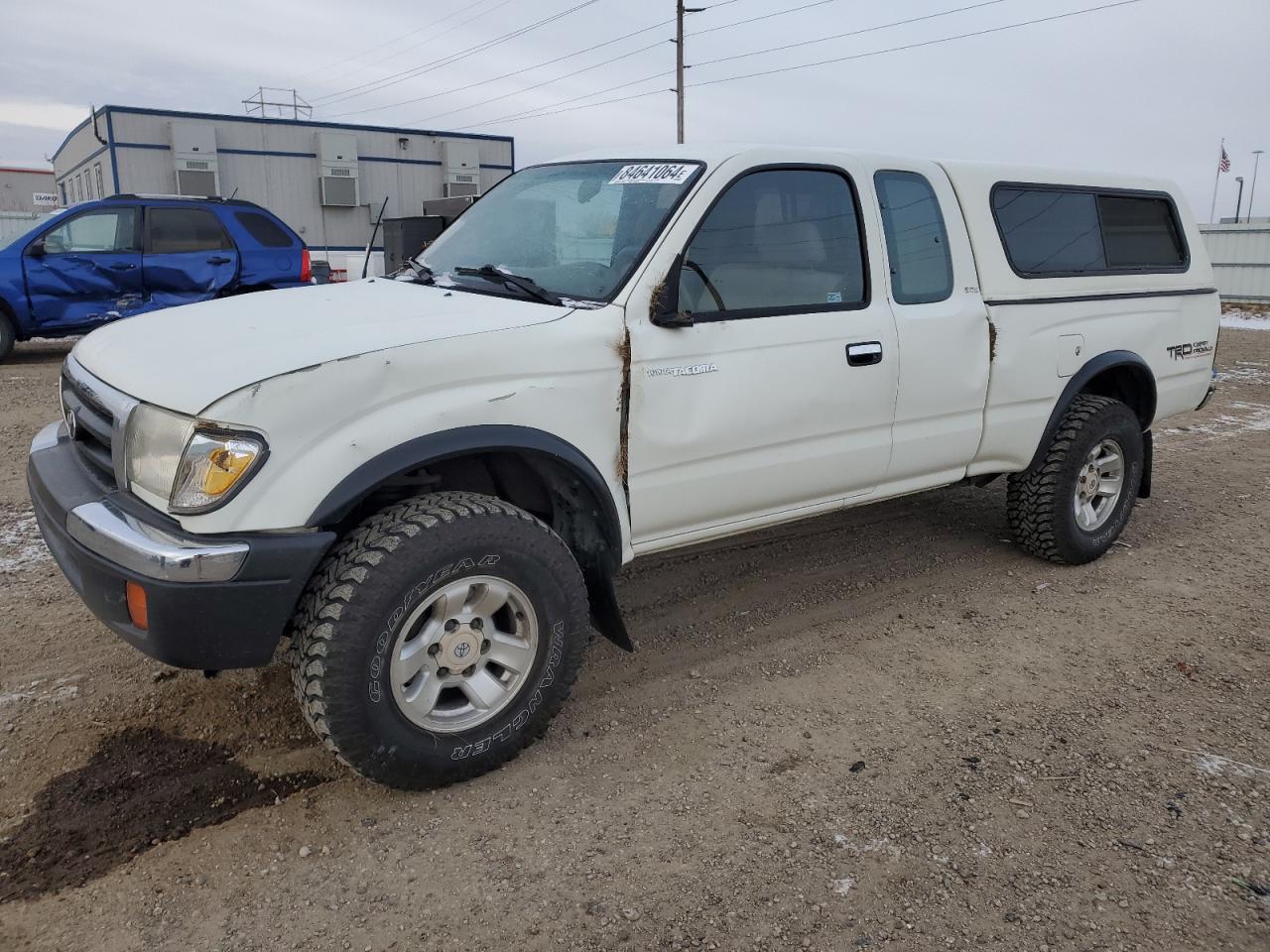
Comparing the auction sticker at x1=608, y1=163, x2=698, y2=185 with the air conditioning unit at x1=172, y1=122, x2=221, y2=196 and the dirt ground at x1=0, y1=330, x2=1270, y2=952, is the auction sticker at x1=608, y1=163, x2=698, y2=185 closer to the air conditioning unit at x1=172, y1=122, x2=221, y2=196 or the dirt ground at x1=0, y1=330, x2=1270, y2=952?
the dirt ground at x1=0, y1=330, x2=1270, y2=952

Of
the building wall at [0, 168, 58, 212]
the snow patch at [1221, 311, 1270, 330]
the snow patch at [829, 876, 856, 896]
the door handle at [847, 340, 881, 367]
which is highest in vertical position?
the building wall at [0, 168, 58, 212]

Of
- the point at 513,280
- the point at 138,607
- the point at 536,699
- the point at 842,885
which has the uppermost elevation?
the point at 513,280

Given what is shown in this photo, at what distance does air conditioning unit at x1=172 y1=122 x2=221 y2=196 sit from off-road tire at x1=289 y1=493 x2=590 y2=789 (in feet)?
54.0

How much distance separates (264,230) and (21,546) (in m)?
7.71

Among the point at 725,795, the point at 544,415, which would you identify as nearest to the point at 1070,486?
the point at 725,795

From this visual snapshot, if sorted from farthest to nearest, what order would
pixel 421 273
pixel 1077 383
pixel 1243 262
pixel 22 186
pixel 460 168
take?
pixel 22 186 → pixel 1243 262 → pixel 460 168 → pixel 1077 383 → pixel 421 273

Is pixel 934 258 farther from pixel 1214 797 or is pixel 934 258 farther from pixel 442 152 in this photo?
pixel 442 152

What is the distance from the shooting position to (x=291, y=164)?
1834 cm

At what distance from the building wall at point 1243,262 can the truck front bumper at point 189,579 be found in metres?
24.3

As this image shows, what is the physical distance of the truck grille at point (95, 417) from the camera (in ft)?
9.13

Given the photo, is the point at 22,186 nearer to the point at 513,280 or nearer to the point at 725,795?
the point at 513,280

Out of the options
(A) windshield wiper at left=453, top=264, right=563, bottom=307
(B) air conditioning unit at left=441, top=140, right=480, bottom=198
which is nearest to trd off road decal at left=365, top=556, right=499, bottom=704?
(A) windshield wiper at left=453, top=264, right=563, bottom=307

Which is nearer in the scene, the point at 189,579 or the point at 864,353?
the point at 189,579

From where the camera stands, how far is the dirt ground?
2.46 metres
